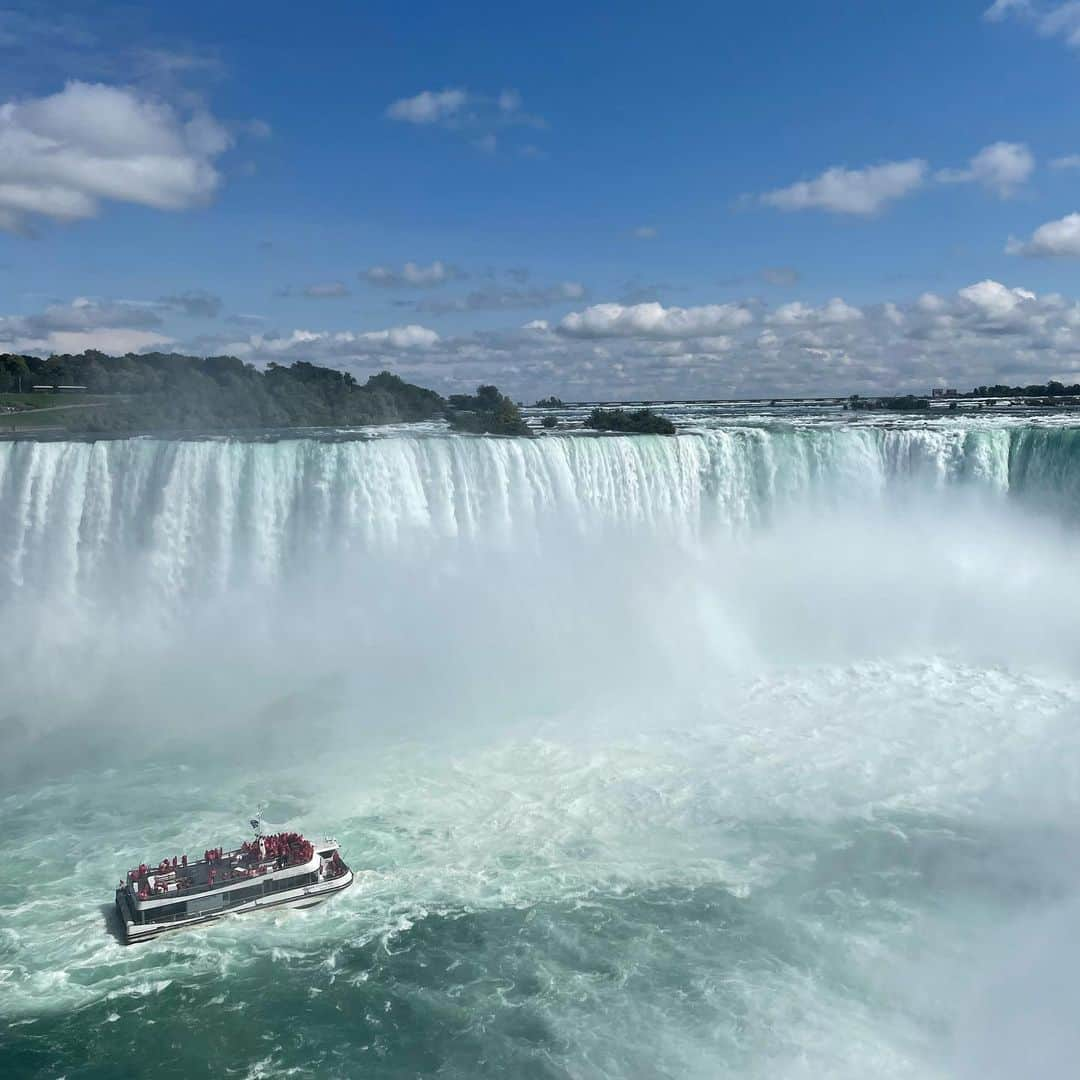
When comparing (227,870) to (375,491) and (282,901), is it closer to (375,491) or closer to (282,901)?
(282,901)

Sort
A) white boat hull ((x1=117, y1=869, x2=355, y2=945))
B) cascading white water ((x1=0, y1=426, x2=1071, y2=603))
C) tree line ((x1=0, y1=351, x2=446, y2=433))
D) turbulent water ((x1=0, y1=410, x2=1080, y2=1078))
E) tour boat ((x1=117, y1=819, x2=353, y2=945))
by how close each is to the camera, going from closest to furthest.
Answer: turbulent water ((x1=0, y1=410, x2=1080, y2=1078)) → tour boat ((x1=117, y1=819, x2=353, y2=945)) → white boat hull ((x1=117, y1=869, x2=355, y2=945)) → cascading white water ((x1=0, y1=426, x2=1071, y2=603)) → tree line ((x1=0, y1=351, x2=446, y2=433))

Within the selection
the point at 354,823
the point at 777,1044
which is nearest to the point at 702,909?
the point at 777,1044

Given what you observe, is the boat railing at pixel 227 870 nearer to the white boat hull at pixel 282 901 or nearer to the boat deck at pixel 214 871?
the boat deck at pixel 214 871

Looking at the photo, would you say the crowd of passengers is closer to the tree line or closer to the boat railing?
the boat railing

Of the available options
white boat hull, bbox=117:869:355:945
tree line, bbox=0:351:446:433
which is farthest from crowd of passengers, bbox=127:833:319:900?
tree line, bbox=0:351:446:433

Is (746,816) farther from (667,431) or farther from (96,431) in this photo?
(96,431)
